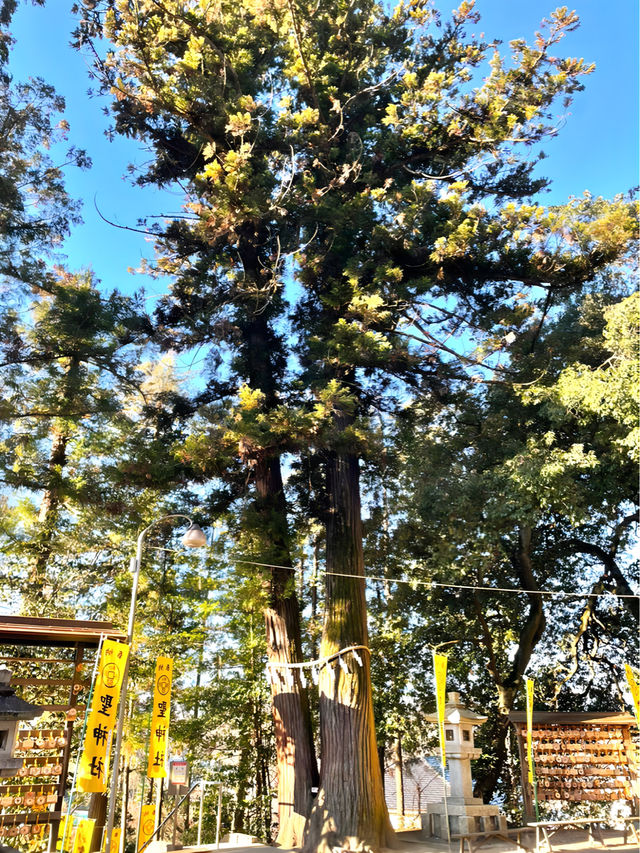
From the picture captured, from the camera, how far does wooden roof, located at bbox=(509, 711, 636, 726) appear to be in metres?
9.49

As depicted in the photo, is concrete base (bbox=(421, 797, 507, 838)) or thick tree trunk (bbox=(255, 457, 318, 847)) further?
thick tree trunk (bbox=(255, 457, 318, 847))

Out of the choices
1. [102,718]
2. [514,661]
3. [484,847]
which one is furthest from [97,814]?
[514,661]

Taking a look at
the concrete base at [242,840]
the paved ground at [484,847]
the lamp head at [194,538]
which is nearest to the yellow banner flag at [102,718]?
the lamp head at [194,538]

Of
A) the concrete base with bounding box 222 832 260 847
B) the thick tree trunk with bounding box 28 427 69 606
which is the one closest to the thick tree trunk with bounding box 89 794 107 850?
the concrete base with bounding box 222 832 260 847

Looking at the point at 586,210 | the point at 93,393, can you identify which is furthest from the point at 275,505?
the point at 586,210

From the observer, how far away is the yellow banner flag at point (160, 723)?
25.5 feet

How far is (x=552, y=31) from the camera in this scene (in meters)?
10.4

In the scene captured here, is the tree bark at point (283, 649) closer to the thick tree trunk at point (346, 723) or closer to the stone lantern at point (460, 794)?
the thick tree trunk at point (346, 723)

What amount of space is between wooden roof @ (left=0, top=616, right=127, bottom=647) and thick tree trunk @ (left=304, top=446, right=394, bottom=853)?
3090mm

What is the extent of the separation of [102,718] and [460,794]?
5196 millimetres

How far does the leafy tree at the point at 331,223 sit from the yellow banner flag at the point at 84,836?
10.8ft

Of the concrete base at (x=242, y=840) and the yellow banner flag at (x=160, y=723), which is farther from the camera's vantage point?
the concrete base at (x=242, y=840)

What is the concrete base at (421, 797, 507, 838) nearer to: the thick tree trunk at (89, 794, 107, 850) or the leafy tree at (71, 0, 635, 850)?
the leafy tree at (71, 0, 635, 850)

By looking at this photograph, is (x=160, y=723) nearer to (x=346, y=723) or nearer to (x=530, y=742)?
(x=346, y=723)
